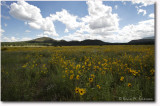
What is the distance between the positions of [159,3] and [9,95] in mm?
5032

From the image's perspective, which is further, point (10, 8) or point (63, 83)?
point (10, 8)

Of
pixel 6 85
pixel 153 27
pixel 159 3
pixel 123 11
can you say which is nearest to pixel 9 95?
pixel 6 85

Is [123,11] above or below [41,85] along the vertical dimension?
above

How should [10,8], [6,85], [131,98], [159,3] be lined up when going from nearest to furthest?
[131,98], [6,85], [159,3], [10,8]

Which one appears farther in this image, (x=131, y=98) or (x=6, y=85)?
(x=6, y=85)

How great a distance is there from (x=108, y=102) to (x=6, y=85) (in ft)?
9.08

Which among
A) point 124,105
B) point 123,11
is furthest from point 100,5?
point 124,105

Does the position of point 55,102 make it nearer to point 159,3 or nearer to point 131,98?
point 131,98

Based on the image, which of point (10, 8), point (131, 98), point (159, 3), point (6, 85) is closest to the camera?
point (131, 98)

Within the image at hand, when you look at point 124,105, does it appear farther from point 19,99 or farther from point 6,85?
point 6,85

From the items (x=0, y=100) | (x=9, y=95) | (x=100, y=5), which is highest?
(x=100, y=5)

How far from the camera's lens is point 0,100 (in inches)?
75.6

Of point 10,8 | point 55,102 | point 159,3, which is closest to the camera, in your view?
point 55,102

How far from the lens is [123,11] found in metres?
2.75
